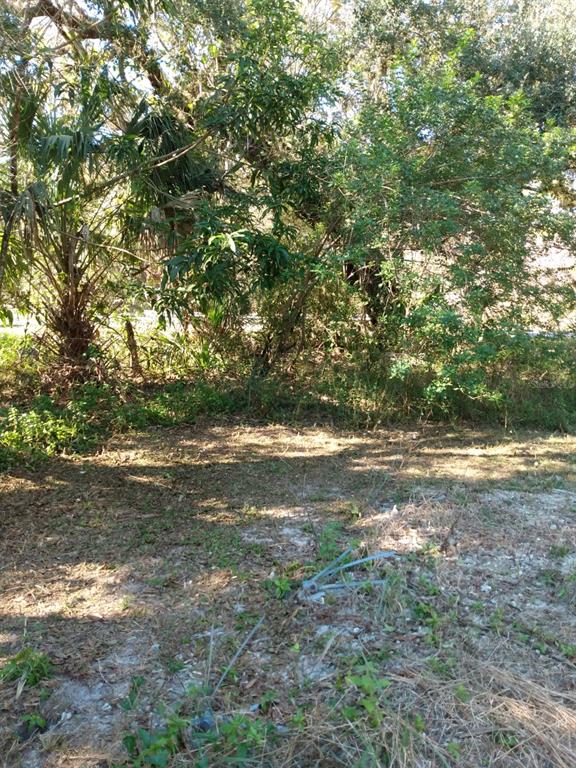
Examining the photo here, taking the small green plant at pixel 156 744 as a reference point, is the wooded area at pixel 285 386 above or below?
above

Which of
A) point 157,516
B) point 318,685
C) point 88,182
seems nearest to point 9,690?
point 318,685

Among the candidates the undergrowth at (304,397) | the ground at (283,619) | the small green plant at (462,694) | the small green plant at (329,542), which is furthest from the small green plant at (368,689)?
the undergrowth at (304,397)

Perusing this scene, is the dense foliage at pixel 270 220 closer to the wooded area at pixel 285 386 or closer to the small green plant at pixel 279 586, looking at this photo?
the wooded area at pixel 285 386

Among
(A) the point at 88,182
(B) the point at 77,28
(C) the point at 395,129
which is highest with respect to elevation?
(B) the point at 77,28

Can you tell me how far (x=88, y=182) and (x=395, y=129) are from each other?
9.51 feet

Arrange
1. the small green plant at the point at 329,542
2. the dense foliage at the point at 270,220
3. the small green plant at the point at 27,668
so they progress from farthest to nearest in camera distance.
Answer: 1. the dense foliage at the point at 270,220
2. the small green plant at the point at 329,542
3. the small green plant at the point at 27,668

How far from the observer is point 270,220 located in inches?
255

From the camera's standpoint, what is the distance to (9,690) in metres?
2.56

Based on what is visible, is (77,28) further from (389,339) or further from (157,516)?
(157,516)

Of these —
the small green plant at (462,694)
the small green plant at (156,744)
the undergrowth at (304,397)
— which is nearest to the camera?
the small green plant at (156,744)

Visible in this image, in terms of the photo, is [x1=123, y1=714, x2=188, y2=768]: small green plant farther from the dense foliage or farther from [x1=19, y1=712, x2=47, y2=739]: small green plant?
the dense foliage

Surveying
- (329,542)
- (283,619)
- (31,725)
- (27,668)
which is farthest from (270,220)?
(31,725)

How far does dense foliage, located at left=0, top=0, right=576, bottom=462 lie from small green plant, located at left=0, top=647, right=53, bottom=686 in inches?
122

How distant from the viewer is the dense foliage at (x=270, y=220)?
542 centimetres
